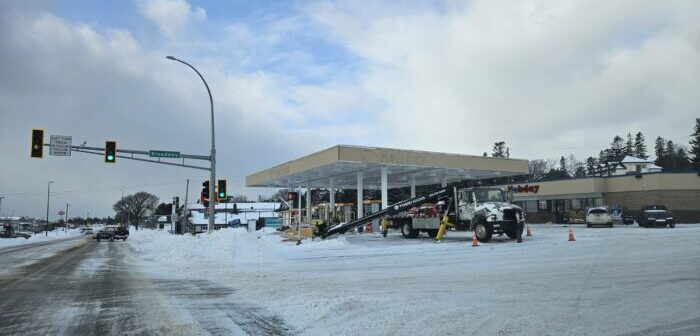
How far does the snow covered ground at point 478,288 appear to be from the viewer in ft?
23.4

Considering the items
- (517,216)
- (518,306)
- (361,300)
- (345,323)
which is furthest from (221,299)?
(517,216)

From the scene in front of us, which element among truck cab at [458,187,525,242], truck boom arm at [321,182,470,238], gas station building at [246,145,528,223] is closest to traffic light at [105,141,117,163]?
gas station building at [246,145,528,223]

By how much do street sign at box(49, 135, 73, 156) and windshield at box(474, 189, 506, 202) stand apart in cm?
2056

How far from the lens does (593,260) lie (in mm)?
14281

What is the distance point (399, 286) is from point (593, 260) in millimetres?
6416

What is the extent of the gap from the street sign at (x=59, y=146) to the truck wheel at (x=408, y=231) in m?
18.1

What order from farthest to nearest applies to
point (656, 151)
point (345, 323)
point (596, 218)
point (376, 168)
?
point (656, 151), point (596, 218), point (376, 168), point (345, 323)

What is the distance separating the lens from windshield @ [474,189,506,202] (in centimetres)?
2367

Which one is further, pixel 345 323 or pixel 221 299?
pixel 221 299

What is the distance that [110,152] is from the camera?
2761 cm

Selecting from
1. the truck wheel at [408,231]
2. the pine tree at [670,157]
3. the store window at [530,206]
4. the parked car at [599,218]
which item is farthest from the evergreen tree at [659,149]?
the truck wheel at [408,231]

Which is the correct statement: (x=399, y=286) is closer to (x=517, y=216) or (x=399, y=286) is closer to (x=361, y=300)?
(x=361, y=300)

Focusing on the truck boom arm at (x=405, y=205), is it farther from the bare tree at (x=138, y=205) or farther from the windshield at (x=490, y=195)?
the bare tree at (x=138, y=205)

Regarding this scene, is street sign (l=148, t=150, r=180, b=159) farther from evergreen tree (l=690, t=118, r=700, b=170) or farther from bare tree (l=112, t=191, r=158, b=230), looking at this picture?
bare tree (l=112, t=191, r=158, b=230)
